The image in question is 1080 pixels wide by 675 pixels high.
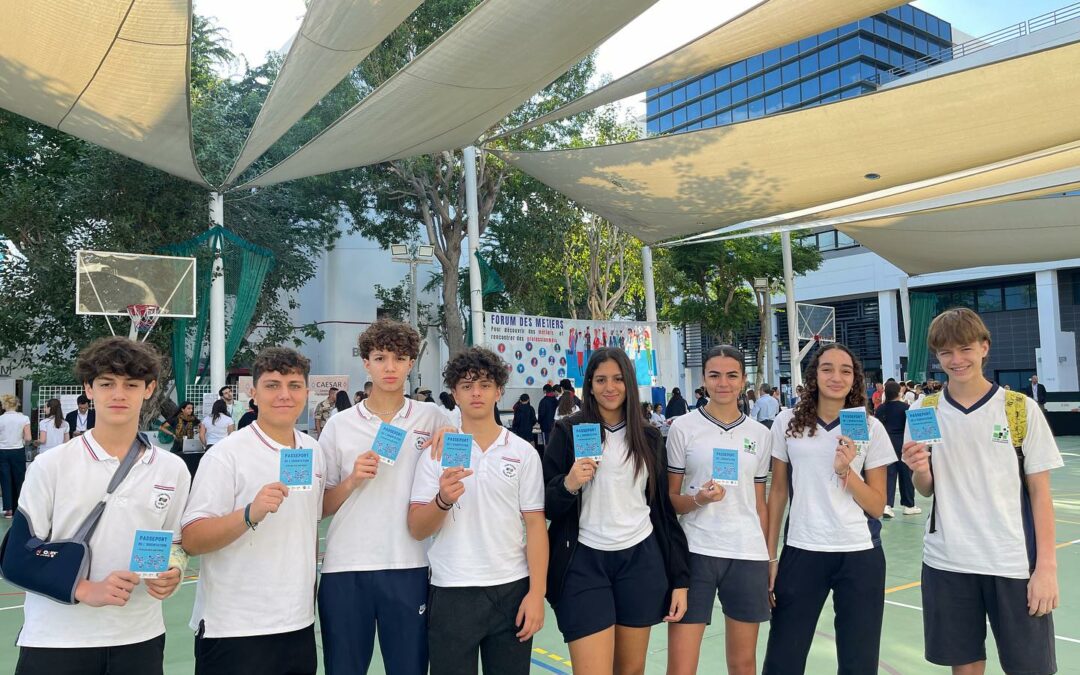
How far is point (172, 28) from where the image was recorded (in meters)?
6.45

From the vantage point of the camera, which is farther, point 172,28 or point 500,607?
point 172,28

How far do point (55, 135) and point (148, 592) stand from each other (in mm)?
13341

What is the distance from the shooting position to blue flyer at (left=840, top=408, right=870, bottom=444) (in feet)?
9.87

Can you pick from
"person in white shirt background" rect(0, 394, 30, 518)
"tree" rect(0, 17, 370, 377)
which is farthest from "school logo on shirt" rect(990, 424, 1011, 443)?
"tree" rect(0, 17, 370, 377)

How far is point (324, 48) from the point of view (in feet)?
21.1

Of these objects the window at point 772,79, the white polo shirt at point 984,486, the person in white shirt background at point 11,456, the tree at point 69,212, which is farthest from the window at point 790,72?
the white polo shirt at point 984,486

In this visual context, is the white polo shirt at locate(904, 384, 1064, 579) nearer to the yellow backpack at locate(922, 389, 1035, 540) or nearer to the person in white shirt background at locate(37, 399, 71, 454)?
the yellow backpack at locate(922, 389, 1035, 540)

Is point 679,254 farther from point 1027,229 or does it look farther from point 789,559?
point 789,559

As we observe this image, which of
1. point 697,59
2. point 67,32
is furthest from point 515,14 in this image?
point 67,32

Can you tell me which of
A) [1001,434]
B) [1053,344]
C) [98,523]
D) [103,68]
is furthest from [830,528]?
Result: [1053,344]

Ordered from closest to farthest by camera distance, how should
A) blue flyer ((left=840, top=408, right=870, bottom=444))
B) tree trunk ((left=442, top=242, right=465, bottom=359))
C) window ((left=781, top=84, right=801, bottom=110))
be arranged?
blue flyer ((left=840, top=408, right=870, bottom=444)), tree trunk ((left=442, top=242, right=465, bottom=359)), window ((left=781, top=84, right=801, bottom=110))

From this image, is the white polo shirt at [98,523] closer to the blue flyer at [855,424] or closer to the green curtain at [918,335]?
the blue flyer at [855,424]

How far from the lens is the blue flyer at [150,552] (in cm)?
216

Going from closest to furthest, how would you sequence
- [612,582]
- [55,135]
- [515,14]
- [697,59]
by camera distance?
[612,582]
[515,14]
[697,59]
[55,135]
